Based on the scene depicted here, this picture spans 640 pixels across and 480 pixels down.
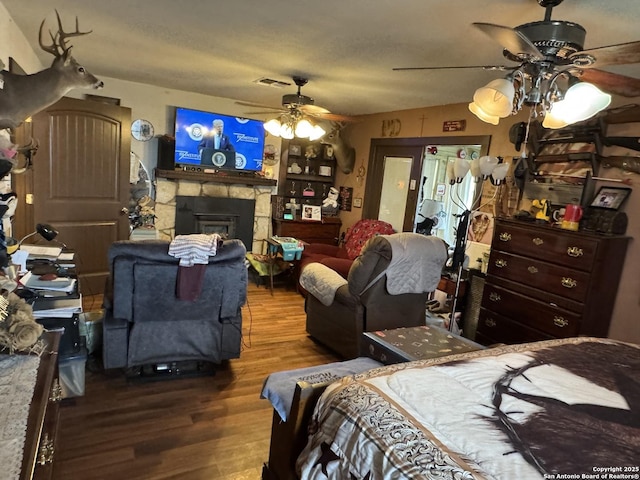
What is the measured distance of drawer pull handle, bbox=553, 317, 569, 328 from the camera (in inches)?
119

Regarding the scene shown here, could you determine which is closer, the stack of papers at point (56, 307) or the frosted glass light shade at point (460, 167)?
the stack of papers at point (56, 307)

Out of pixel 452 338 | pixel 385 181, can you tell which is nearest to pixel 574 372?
pixel 452 338

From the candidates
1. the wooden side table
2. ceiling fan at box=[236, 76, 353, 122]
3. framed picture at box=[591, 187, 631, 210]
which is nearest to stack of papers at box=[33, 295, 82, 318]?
ceiling fan at box=[236, 76, 353, 122]

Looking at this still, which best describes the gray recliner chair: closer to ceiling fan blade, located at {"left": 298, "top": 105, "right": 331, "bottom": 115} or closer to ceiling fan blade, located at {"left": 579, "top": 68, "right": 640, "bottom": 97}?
ceiling fan blade, located at {"left": 298, "top": 105, "right": 331, "bottom": 115}

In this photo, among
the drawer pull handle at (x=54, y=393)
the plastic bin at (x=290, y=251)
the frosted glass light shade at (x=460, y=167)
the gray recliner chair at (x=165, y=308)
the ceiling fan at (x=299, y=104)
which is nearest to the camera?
the drawer pull handle at (x=54, y=393)

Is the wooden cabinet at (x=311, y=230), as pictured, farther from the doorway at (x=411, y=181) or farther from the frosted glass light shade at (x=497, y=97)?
the frosted glass light shade at (x=497, y=97)

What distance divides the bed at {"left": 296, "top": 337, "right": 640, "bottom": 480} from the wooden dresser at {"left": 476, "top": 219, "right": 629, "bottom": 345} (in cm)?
149

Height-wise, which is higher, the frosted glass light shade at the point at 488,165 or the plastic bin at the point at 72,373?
the frosted glass light shade at the point at 488,165

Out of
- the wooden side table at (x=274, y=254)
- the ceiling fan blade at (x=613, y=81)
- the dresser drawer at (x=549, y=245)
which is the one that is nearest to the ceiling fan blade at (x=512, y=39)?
the ceiling fan blade at (x=613, y=81)

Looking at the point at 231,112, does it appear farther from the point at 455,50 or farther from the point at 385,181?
the point at 455,50

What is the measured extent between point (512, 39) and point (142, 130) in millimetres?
4682

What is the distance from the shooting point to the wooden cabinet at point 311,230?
6.05 metres

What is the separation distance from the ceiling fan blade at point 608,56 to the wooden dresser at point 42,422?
2282 millimetres

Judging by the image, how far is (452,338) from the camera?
2.36 metres
